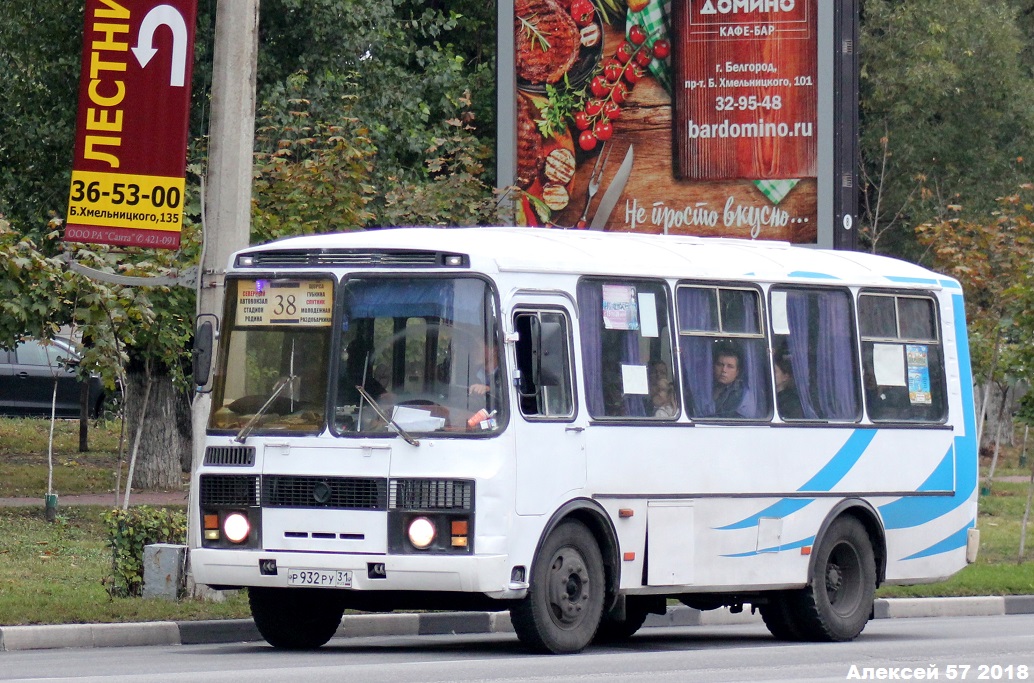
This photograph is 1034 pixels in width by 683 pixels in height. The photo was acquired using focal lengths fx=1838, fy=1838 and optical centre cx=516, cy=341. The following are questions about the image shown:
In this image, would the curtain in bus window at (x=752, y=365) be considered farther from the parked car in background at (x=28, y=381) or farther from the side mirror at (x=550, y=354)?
the parked car in background at (x=28, y=381)

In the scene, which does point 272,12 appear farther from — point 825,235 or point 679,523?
point 679,523

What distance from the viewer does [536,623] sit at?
1159cm

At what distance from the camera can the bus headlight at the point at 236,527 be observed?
11789mm

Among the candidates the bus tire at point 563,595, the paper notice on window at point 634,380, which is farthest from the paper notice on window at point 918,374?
the bus tire at point 563,595

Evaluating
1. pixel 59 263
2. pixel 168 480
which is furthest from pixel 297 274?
pixel 168 480

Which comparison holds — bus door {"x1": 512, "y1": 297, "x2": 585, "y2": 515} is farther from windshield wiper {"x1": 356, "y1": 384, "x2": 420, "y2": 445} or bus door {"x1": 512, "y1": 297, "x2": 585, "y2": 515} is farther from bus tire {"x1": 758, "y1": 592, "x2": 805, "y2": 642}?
bus tire {"x1": 758, "y1": 592, "x2": 805, "y2": 642}

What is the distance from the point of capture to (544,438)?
1177cm

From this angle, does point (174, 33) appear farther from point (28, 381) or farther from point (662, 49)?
point (28, 381)

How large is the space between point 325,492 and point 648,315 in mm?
2752

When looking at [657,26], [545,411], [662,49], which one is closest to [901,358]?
[545,411]

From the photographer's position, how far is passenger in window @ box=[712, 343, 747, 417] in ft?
43.5

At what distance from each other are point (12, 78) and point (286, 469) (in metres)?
16.8

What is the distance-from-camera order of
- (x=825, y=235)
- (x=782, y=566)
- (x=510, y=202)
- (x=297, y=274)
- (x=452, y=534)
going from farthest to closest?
(x=510, y=202) → (x=825, y=235) → (x=782, y=566) → (x=297, y=274) → (x=452, y=534)

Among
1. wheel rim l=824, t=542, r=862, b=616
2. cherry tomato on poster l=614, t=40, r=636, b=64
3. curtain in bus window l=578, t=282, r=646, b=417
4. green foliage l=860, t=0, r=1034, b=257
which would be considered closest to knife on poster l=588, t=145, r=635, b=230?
cherry tomato on poster l=614, t=40, r=636, b=64
